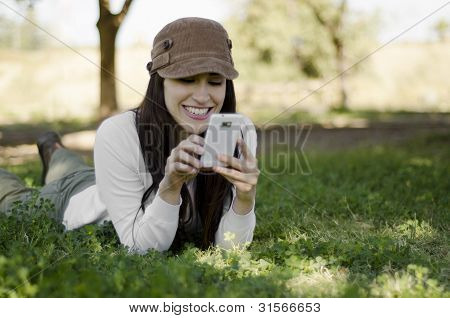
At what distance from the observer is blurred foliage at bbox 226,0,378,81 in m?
21.5

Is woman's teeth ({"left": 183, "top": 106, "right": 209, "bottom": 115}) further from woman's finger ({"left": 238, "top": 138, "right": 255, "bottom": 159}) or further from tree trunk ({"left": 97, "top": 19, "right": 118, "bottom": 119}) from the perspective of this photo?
tree trunk ({"left": 97, "top": 19, "right": 118, "bottom": 119})

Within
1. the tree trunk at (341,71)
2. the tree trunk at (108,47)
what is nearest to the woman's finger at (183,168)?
the tree trunk at (108,47)

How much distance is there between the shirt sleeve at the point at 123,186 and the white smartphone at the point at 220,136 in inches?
19.6

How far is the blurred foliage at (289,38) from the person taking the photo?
21531mm

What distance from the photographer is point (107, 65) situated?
9.15m

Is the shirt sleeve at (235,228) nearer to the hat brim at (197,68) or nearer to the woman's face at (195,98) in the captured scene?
the woman's face at (195,98)

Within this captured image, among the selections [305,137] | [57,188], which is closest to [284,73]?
[305,137]

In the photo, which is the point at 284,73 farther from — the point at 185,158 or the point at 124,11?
the point at 185,158

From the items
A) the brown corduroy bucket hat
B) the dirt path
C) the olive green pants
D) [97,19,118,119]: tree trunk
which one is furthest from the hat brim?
the dirt path

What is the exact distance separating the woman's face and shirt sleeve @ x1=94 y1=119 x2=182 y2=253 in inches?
14.7

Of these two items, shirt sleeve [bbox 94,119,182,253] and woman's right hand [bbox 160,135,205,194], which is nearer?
woman's right hand [bbox 160,135,205,194]

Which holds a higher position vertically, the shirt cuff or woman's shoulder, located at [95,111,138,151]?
woman's shoulder, located at [95,111,138,151]

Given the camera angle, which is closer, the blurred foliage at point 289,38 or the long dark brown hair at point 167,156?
the long dark brown hair at point 167,156

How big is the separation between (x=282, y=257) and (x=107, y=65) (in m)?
6.97
